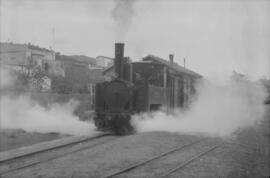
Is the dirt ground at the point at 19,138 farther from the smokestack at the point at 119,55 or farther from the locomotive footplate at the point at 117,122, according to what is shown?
the smokestack at the point at 119,55

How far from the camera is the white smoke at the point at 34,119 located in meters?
19.8

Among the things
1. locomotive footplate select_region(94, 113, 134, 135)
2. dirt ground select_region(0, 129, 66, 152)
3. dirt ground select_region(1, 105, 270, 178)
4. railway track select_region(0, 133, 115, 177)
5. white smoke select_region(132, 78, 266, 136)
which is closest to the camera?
dirt ground select_region(1, 105, 270, 178)

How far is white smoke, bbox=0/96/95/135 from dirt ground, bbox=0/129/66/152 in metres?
0.89

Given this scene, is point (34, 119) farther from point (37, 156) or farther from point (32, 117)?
point (37, 156)

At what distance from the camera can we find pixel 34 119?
22422mm

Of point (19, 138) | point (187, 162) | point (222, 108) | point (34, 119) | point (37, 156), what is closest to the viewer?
point (187, 162)

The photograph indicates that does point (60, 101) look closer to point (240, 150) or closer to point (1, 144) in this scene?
point (1, 144)

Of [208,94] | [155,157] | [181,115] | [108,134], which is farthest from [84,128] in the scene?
[208,94]

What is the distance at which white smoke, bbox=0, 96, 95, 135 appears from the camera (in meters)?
19.8

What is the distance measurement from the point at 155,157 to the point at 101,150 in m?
2.08

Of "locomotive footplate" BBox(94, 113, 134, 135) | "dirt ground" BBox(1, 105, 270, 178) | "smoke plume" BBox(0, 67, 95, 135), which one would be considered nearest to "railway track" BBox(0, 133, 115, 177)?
"dirt ground" BBox(1, 105, 270, 178)

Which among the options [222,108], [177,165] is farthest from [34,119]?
[177,165]

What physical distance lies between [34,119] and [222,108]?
13914 mm

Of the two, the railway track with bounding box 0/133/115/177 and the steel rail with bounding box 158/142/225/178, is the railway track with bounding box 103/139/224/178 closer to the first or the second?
the steel rail with bounding box 158/142/225/178
